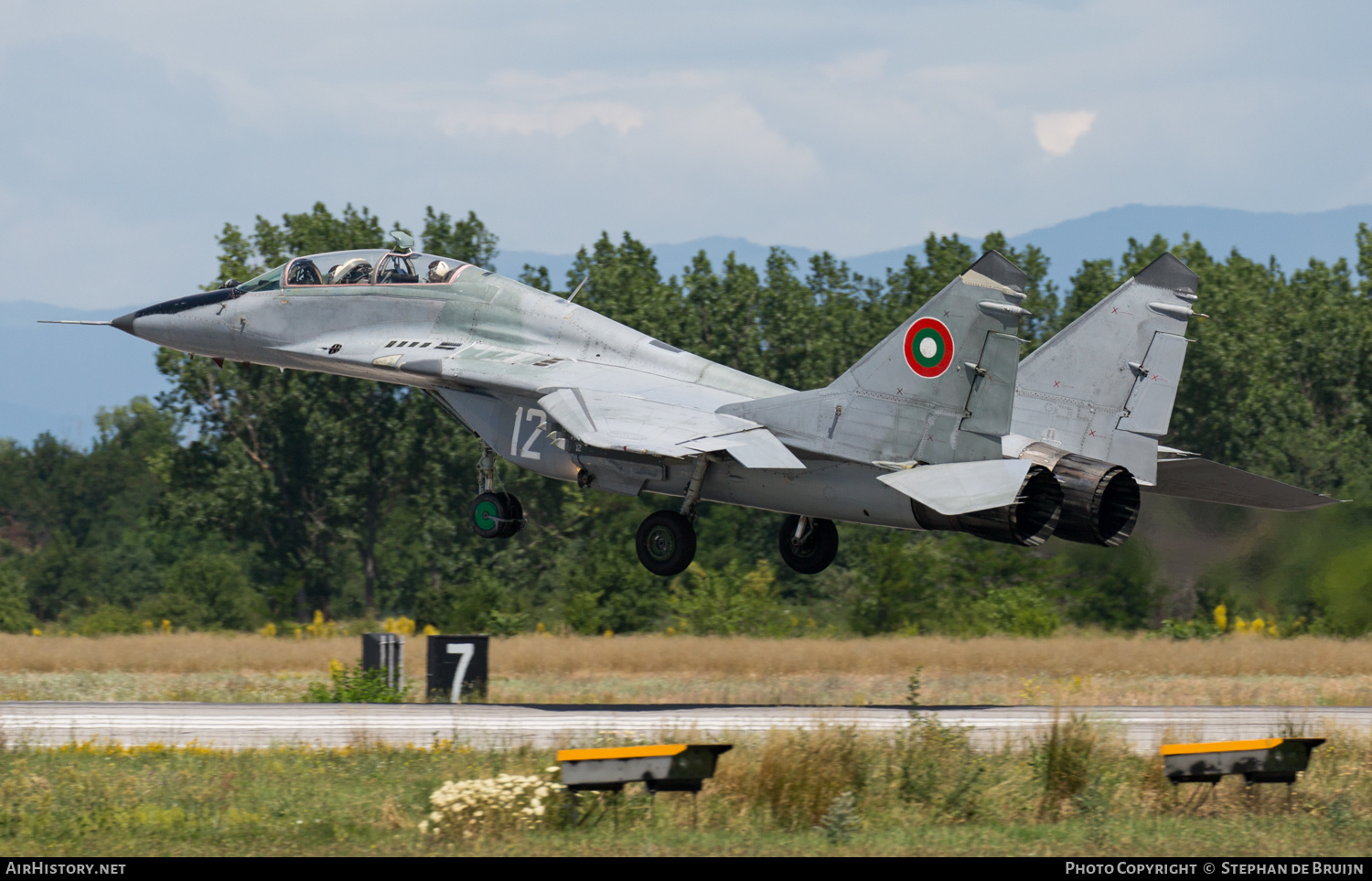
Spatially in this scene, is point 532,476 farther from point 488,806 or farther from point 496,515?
point 488,806

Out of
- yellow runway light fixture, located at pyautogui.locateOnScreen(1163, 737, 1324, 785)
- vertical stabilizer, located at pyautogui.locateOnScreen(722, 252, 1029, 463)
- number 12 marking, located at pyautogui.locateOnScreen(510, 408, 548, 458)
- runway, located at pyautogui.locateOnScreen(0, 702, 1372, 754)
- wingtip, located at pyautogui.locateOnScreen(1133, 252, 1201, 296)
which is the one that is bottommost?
runway, located at pyautogui.locateOnScreen(0, 702, 1372, 754)

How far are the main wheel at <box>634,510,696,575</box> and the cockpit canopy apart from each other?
5.05 m

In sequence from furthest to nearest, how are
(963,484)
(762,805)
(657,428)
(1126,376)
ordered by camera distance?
(1126,376), (657,428), (963,484), (762,805)

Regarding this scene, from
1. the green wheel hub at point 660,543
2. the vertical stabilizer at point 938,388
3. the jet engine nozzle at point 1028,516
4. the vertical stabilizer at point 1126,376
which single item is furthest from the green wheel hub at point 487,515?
the vertical stabilizer at point 1126,376

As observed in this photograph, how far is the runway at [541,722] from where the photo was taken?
15219mm

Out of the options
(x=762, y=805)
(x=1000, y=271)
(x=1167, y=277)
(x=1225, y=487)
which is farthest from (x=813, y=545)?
(x=762, y=805)

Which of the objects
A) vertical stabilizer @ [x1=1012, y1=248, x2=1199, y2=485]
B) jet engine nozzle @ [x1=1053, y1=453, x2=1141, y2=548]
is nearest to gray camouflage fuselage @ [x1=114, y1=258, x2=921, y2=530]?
jet engine nozzle @ [x1=1053, y1=453, x2=1141, y2=548]

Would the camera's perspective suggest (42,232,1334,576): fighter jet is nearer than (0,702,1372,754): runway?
No

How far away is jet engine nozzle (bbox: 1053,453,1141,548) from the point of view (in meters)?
17.5

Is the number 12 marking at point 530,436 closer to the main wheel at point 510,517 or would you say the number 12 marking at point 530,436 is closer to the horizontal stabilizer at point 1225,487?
the main wheel at point 510,517

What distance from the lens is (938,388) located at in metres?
18.1

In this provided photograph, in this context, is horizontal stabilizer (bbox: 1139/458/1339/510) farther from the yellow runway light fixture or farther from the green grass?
the yellow runway light fixture

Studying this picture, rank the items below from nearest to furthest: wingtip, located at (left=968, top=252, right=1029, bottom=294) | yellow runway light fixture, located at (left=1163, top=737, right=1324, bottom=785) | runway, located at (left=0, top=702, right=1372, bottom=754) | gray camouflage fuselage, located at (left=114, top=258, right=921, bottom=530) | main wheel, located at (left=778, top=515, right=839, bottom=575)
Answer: yellow runway light fixture, located at (left=1163, top=737, right=1324, bottom=785) → runway, located at (left=0, top=702, right=1372, bottom=754) → wingtip, located at (left=968, top=252, right=1029, bottom=294) → gray camouflage fuselage, located at (left=114, top=258, right=921, bottom=530) → main wheel, located at (left=778, top=515, right=839, bottom=575)

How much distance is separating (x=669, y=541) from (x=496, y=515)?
2.77 meters
